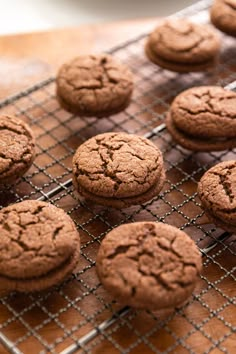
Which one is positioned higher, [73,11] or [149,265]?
[149,265]

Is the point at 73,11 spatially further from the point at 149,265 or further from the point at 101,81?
the point at 149,265

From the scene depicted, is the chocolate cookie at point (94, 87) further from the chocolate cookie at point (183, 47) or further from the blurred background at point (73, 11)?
the blurred background at point (73, 11)

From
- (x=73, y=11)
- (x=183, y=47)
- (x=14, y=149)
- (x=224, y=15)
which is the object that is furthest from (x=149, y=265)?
(x=73, y=11)

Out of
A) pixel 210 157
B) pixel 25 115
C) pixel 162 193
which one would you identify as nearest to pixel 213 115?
pixel 210 157

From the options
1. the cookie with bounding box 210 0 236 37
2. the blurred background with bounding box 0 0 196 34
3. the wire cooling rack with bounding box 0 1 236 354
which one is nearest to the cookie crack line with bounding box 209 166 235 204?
the wire cooling rack with bounding box 0 1 236 354

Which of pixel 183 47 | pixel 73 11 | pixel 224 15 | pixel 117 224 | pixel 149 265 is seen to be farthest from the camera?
pixel 73 11

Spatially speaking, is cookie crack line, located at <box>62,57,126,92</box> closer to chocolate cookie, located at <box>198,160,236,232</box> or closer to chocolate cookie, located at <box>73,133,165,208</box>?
chocolate cookie, located at <box>73,133,165,208</box>

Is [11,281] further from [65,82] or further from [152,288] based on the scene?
[65,82]
